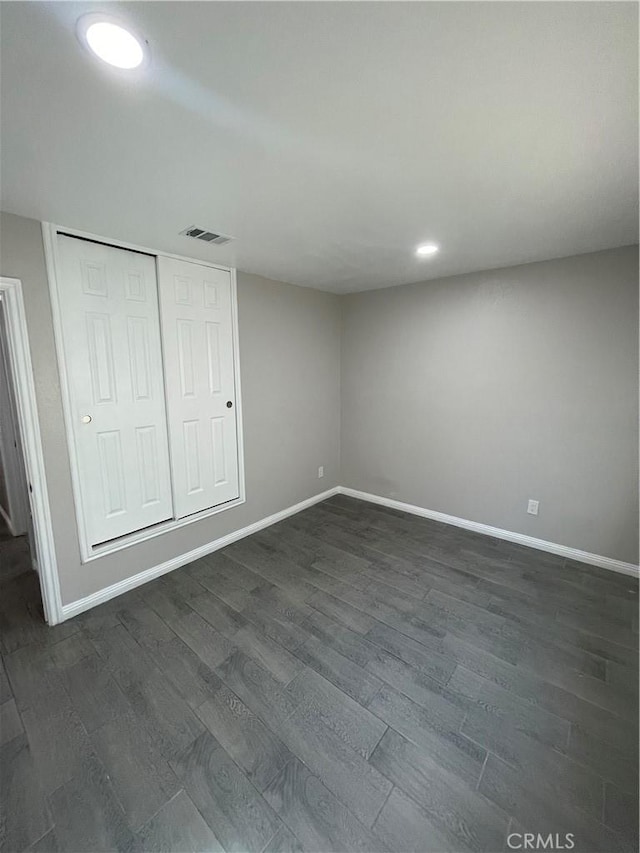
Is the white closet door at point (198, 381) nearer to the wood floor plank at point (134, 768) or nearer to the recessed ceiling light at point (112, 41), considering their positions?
the wood floor plank at point (134, 768)

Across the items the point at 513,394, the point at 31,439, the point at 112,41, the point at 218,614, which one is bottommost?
the point at 218,614

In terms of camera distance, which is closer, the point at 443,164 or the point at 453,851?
the point at 453,851

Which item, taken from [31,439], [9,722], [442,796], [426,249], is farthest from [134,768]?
[426,249]

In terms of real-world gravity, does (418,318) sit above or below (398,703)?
above

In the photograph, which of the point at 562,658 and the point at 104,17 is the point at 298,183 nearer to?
the point at 104,17

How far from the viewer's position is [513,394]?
3.00m

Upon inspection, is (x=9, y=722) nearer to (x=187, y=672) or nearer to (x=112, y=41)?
(x=187, y=672)

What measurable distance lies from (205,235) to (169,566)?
2.45 meters

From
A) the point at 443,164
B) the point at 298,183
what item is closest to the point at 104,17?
the point at 298,183

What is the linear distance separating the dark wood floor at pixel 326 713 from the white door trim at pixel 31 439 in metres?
0.29

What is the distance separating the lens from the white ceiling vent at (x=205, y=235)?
2.11m

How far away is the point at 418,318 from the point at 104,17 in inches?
121

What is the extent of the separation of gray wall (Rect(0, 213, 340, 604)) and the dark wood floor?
0.31 metres

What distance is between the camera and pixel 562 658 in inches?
74.4
